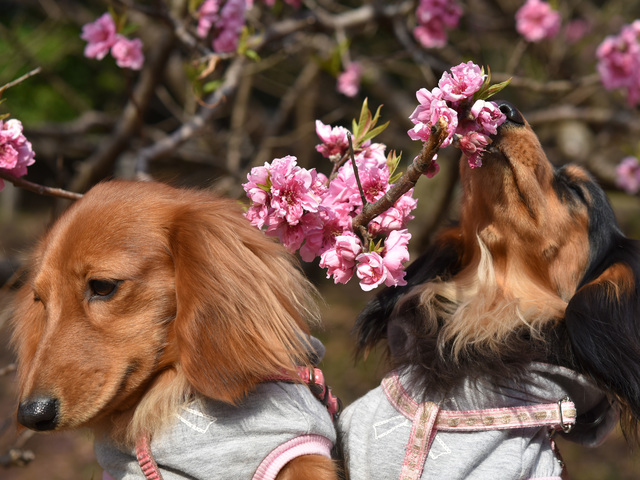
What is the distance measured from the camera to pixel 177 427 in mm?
1710

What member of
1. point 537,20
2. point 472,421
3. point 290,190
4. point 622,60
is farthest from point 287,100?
point 472,421

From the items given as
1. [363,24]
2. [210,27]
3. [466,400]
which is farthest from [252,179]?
[363,24]

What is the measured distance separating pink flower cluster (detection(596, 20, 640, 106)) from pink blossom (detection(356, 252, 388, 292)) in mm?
2432

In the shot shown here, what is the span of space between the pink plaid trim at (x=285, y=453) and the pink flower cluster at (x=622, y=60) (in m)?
2.67

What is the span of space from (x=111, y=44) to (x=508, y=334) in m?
1.84

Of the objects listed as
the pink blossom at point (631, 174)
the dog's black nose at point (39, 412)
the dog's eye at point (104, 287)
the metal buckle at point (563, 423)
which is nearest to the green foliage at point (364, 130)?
the dog's eye at point (104, 287)

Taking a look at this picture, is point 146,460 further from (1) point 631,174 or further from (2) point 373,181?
(1) point 631,174

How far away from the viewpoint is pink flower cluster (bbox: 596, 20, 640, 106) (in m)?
3.42

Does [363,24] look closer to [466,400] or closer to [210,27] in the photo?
[210,27]

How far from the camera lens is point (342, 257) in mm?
1692

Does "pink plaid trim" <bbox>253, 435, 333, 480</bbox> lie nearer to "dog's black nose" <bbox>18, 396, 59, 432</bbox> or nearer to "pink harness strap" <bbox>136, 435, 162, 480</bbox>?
"pink harness strap" <bbox>136, 435, 162, 480</bbox>

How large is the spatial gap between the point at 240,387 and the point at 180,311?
0.24 meters

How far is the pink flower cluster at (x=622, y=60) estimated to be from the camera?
342cm

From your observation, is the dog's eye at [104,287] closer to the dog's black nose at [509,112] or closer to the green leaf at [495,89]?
the green leaf at [495,89]
